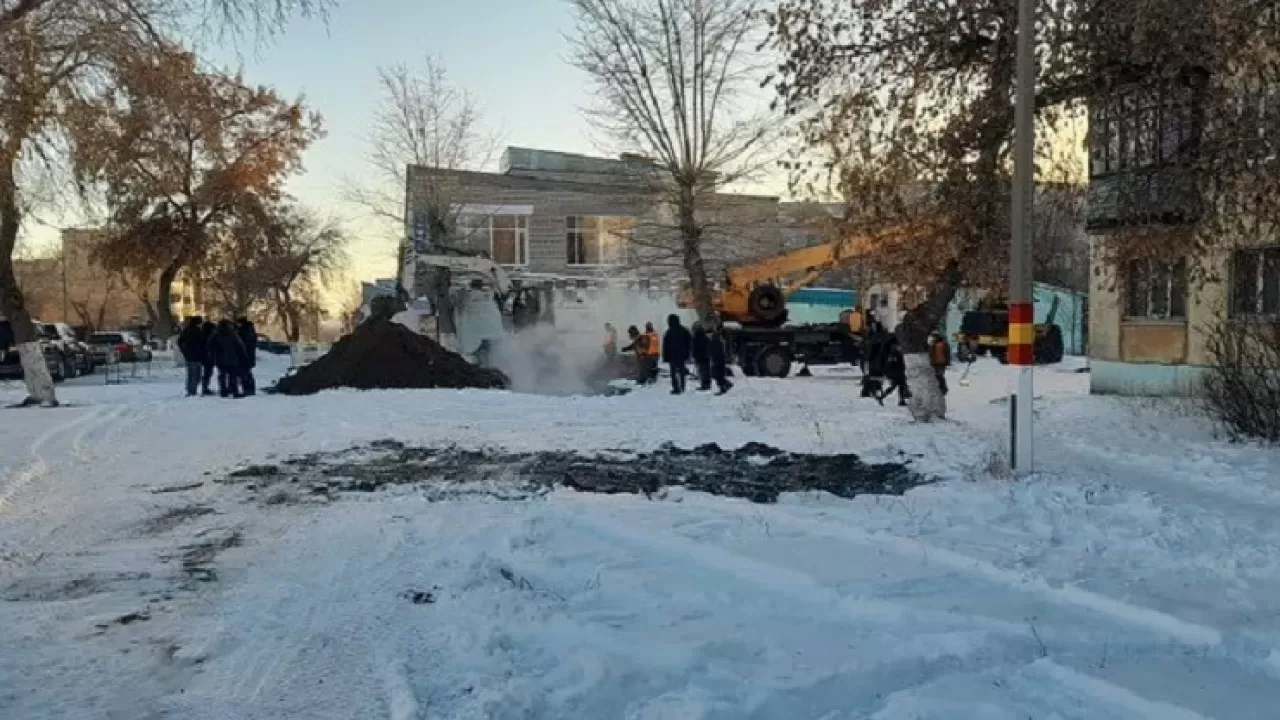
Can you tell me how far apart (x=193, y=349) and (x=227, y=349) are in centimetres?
84

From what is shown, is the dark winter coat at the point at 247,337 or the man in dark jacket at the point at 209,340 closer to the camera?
the man in dark jacket at the point at 209,340

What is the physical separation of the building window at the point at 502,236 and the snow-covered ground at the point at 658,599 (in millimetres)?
31908

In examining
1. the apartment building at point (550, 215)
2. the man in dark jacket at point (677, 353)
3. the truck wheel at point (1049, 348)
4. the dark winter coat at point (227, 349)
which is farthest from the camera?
the apartment building at point (550, 215)

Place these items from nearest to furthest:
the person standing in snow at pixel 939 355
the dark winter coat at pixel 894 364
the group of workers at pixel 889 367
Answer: the person standing in snow at pixel 939 355, the group of workers at pixel 889 367, the dark winter coat at pixel 894 364

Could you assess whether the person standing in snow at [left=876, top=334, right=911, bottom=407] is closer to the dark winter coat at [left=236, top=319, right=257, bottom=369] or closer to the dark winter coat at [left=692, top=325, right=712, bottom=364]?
the dark winter coat at [left=692, top=325, right=712, bottom=364]

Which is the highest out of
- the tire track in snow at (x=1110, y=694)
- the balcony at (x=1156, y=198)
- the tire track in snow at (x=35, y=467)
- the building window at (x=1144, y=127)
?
the building window at (x=1144, y=127)

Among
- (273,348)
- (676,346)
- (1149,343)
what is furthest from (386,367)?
(273,348)

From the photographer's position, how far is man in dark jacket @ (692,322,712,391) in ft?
74.4

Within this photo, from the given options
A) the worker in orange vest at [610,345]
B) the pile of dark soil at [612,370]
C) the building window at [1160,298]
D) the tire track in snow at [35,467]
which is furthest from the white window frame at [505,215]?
the building window at [1160,298]

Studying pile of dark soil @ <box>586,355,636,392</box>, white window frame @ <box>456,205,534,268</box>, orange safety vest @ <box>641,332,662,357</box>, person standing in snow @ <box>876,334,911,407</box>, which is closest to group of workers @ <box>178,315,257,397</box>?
orange safety vest @ <box>641,332,662,357</box>

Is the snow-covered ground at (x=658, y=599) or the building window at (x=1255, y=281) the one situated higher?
the building window at (x=1255, y=281)

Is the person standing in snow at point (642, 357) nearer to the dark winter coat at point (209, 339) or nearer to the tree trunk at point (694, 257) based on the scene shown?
the tree trunk at point (694, 257)

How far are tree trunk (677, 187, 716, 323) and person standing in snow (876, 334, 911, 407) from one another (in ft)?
33.3

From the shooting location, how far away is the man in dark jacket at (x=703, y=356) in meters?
22.7
